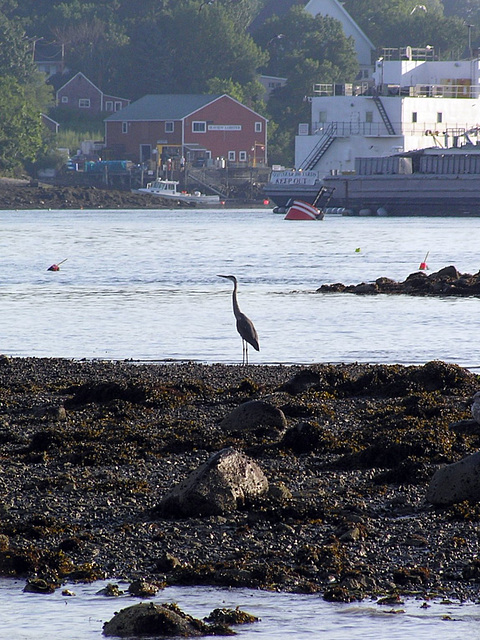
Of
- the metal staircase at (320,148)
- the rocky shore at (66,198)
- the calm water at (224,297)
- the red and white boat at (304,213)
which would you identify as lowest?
the calm water at (224,297)

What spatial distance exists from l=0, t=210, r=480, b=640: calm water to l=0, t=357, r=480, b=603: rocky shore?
33 cm

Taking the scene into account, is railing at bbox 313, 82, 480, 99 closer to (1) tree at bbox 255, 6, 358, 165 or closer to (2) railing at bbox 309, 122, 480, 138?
(2) railing at bbox 309, 122, 480, 138

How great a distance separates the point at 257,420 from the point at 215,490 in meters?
3.32

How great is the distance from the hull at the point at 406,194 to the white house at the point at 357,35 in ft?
131

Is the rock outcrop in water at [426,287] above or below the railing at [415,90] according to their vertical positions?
below

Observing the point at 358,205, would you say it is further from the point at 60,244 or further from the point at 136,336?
the point at 136,336

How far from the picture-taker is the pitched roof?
350 ft

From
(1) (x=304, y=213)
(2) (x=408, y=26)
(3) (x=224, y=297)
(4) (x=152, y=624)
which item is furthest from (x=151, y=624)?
(2) (x=408, y=26)

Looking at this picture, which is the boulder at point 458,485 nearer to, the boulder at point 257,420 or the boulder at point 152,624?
the boulder at point 152,624

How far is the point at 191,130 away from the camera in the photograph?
10800 centimetres

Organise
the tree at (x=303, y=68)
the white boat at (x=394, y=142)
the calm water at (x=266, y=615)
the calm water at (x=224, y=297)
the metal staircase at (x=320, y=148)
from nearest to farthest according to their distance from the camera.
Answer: the calm water at (x=266, y=615)
the calm water at (x=224, y=297)
the white boat at (x=394, y=142)
the metal staircase at (x=320, y=148)
the tree at (x=303, y=68)

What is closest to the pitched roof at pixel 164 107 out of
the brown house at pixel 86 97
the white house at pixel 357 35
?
the brown house at pixel 86 97

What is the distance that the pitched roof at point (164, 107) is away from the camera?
350 feet

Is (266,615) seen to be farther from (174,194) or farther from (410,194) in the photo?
(174,194)
